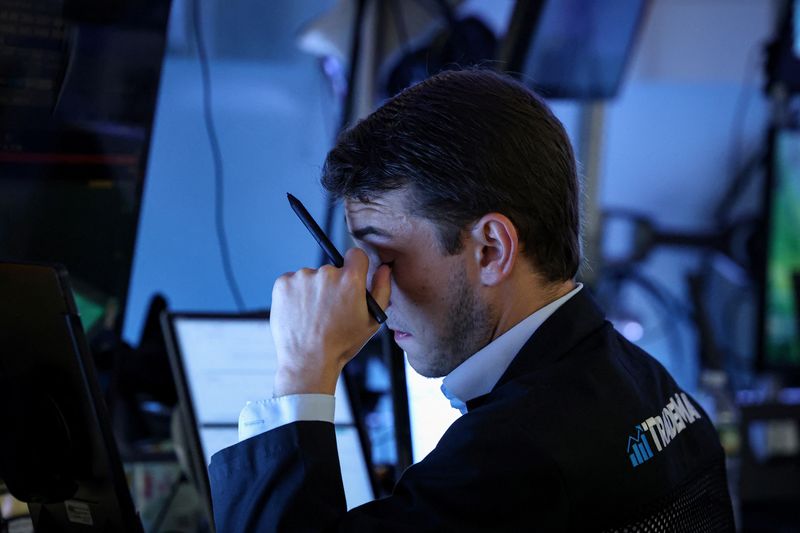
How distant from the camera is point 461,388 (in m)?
1.03

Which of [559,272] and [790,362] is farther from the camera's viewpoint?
[790,362]

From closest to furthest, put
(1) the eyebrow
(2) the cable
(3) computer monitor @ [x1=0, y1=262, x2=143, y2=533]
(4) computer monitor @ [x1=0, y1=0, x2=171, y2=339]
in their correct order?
(3) computer monitor @ [x1=0, y1=262, x2=143, y2=533] < (1) the eyebrow < (4) computer monitor @ [x1=0, y1=0, x2=171, y2=339] < (2) the cable

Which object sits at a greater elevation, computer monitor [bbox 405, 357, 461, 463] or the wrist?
the wrist

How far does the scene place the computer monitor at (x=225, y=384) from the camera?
133cm

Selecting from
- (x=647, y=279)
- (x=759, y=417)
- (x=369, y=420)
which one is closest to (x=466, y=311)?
(x=369, y=420)

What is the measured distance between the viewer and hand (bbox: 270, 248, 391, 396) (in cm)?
94

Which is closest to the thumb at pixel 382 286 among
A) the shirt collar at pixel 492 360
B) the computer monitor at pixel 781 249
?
the shirt collar at pixel 492 360

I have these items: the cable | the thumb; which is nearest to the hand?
the thumb

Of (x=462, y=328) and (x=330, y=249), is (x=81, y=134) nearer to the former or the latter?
(x=330, y=249)

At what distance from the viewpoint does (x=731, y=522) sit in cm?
108

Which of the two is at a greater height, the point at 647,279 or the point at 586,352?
the point at 586,352

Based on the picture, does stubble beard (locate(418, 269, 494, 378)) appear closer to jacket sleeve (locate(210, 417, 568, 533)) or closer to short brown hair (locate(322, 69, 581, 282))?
short brown hair (locate(322, 69, 581, 282))

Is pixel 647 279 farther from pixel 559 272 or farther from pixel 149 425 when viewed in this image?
pixel 559 272

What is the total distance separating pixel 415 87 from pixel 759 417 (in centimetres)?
181
